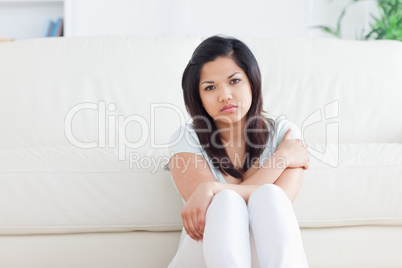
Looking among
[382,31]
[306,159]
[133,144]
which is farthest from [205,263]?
[382,31]

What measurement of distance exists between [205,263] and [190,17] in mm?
2813

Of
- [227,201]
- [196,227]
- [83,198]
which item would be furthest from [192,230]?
[83,198]

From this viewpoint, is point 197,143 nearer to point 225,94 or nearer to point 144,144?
point 225,94

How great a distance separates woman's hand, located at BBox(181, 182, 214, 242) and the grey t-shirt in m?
0.22

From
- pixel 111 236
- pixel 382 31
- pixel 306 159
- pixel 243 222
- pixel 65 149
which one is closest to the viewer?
pixel 243 222

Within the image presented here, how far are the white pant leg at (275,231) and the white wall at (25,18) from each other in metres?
3.04

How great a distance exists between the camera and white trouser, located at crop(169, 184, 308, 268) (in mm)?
947

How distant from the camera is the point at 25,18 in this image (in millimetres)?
3646

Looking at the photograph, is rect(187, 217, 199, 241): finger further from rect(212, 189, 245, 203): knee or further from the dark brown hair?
the dark brown hair

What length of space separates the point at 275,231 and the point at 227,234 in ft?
0.32

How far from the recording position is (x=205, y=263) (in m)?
1.05

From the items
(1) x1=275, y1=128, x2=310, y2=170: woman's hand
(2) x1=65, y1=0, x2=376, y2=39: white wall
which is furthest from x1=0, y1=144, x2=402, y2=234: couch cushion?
(2) x1=65, y1=0, x2=376, y2=39: white wall

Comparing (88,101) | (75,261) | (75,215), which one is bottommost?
(75,261)

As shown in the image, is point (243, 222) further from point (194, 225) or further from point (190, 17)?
point (190, 17)
